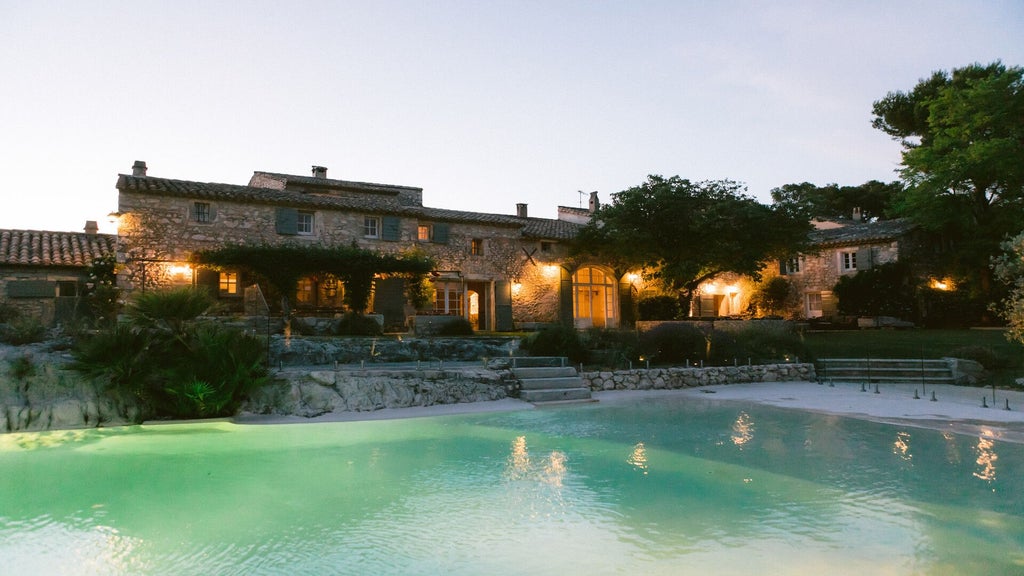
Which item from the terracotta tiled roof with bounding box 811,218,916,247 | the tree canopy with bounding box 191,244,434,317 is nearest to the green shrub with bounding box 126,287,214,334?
the tree canopy with bounding box 191,244,434,317

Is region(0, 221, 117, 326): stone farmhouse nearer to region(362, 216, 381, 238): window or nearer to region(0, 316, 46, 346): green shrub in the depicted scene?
region(0, 316, 46, 346): green shrub

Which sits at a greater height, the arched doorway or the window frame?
the window frame

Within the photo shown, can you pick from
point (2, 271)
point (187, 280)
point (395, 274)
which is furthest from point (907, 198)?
point (2, 271)

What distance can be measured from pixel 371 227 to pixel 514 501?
15847mm

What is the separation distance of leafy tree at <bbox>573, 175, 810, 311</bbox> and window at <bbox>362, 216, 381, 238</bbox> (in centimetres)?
777

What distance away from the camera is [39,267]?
52.3 ft

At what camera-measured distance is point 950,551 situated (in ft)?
11.5

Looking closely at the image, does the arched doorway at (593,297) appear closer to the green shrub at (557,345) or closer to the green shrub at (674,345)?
the green shrub at (674,345)

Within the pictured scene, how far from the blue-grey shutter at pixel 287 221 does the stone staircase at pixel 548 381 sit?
1035 cm

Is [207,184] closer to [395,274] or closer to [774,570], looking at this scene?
[395,274]

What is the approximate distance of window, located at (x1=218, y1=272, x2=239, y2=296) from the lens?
1687 cm

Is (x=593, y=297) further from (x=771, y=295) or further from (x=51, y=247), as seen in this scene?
(x=51, y=247)

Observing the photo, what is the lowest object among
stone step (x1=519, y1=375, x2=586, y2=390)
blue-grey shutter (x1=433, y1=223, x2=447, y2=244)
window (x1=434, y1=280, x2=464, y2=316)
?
stone step (x1=519, y1=375, x2=586, y2=390)

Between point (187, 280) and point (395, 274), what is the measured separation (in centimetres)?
594
